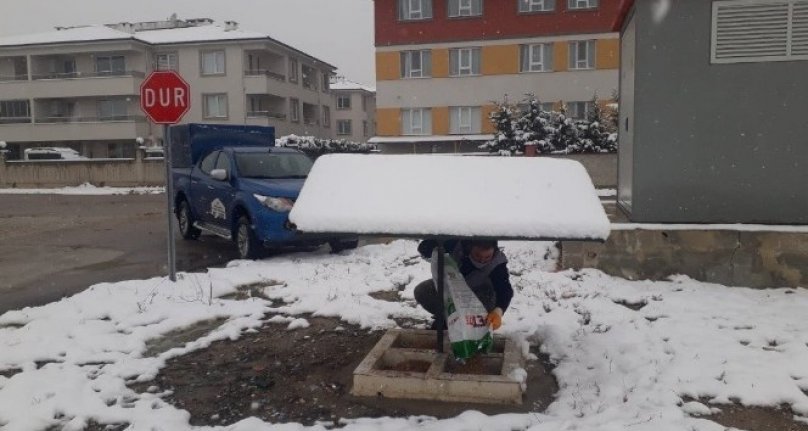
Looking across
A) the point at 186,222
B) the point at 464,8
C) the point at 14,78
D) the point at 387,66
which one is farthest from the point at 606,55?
the point at 14,78

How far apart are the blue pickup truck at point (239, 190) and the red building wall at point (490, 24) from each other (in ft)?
62.9

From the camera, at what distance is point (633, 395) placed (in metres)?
4.53

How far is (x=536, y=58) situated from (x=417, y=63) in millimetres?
5746

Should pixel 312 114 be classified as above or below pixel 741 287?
above

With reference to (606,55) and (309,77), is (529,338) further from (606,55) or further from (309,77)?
(309,77)

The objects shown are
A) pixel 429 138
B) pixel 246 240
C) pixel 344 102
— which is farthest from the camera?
pixel 344 102

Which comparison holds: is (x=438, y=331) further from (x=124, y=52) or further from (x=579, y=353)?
(x=124, y=52)

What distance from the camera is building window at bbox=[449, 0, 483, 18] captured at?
3102 cm

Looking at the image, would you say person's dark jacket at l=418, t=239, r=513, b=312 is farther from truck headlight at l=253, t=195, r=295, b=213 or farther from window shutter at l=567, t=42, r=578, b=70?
window shutter at l=567, t=42, r=578, b=70

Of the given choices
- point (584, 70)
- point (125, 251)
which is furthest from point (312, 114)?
point (125, 251)

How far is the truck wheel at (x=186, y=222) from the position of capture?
1273cm

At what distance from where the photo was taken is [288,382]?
16.6 ft

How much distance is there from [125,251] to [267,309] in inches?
222

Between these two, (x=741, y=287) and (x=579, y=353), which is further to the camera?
(x=741, y=287)
